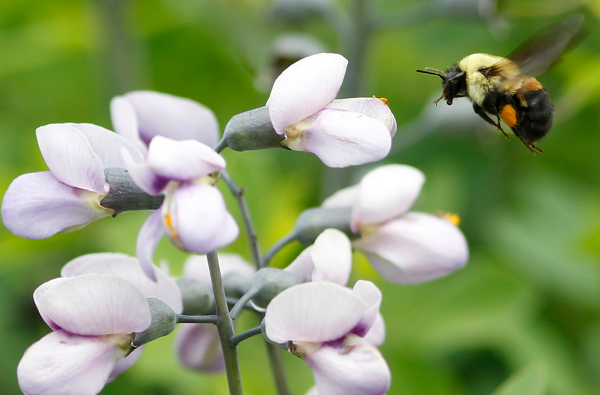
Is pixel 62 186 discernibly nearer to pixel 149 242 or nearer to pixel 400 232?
pixel 149 242

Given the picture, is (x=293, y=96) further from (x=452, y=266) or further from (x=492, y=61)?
(x=492, y=61)

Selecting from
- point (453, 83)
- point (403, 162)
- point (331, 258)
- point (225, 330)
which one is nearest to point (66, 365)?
point (225, 330)

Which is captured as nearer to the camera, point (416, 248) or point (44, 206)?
point (44, 206)

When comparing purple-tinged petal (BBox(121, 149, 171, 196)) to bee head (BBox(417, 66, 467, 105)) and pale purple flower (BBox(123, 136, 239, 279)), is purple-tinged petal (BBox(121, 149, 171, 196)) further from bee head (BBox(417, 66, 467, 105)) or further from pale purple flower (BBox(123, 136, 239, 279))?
bee head (BBox(417, 66, 467, 105))

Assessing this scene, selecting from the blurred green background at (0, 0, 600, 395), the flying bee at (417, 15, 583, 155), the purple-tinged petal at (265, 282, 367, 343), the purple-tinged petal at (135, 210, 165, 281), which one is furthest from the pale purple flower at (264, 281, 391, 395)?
the blurred green background at (0, 0, 600, 395)

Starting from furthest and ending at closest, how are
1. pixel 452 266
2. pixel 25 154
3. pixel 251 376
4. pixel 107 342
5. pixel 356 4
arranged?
pixel 25 154, pixel 356 4, pixel 251 376, pixel 452 266, pixel 107 342

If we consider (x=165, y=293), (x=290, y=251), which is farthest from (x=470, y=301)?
(x=165, y=293)
